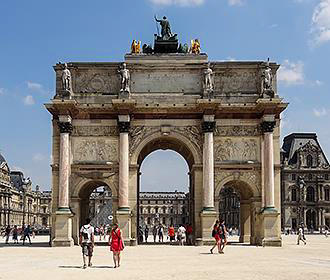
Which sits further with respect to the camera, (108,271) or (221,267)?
(221,267)

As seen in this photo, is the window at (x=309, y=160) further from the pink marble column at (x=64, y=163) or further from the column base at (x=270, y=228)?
the pink marble column at (x=64, y=163)

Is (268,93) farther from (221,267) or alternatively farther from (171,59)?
(221,267)

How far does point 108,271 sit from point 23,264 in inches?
167

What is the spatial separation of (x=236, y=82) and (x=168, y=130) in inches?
192

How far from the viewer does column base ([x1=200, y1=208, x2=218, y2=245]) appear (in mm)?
33344

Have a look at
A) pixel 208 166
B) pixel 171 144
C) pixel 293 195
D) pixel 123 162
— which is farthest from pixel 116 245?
pixel 293 195

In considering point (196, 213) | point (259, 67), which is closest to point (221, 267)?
point (196, 213)

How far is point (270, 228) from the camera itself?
33719 mm

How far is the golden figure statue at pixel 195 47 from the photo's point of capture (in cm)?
3650

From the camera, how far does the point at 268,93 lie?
113 ft

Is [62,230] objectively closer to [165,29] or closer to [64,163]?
[64,163]

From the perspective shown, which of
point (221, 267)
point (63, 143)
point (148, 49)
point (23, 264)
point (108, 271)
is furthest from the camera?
point (148, 49)

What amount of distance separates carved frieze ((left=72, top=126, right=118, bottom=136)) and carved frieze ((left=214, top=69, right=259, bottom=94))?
6542mm

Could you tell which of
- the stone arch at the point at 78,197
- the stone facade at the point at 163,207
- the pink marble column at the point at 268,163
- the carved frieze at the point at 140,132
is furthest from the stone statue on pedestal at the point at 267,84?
the stone facade at the point at 163,207
